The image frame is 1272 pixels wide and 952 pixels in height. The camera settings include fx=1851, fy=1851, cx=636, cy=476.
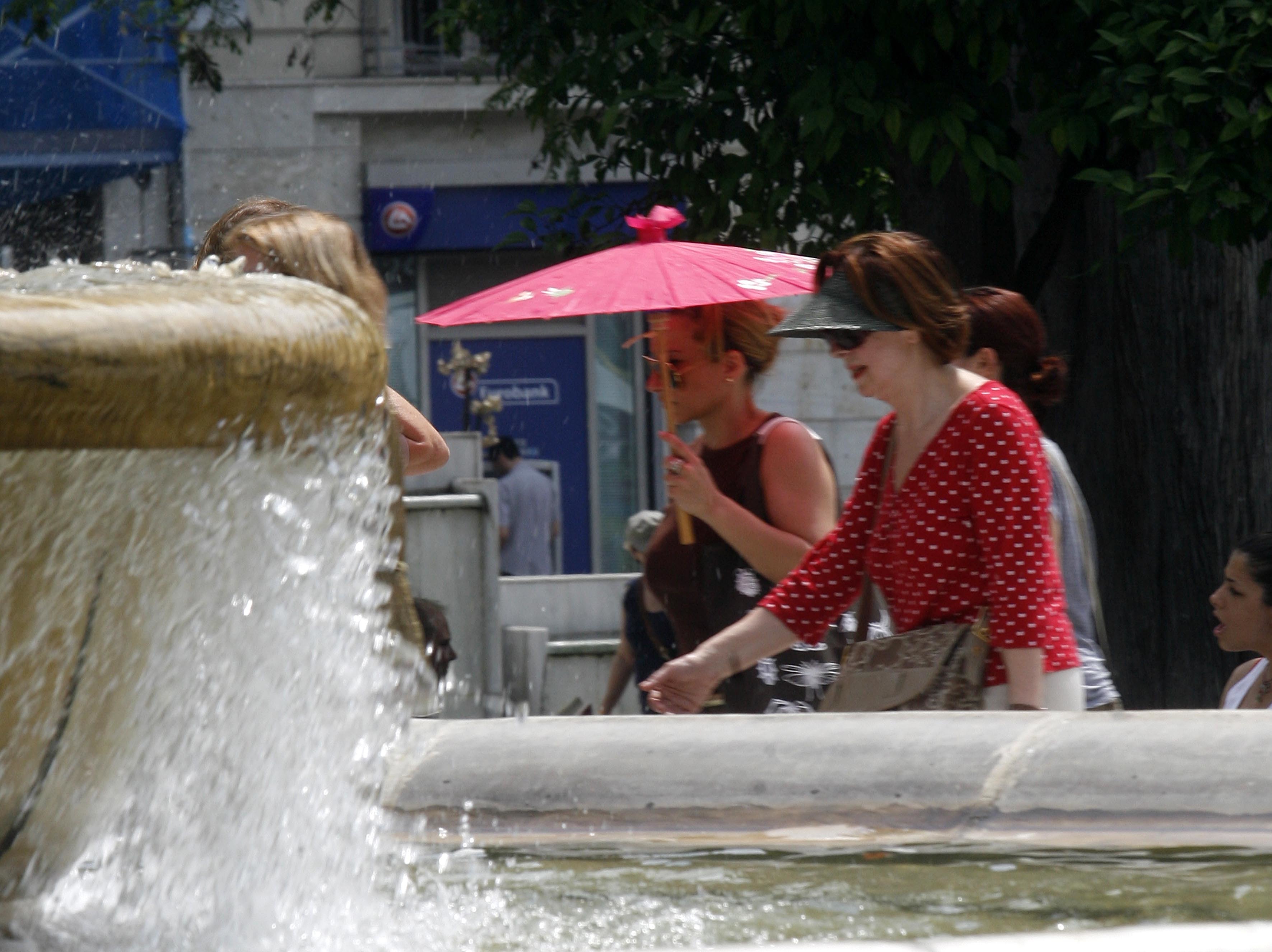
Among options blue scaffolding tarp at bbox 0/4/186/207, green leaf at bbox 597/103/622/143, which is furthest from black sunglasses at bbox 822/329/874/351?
blue scaffolding tarp at bbox 0/4/186/207

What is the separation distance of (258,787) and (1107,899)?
3.87 feet

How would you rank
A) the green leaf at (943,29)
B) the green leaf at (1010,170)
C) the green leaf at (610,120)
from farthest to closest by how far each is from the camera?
the green leaf at (610,120) → the green leaf at (1010,170) → the green leaf at (943,29)

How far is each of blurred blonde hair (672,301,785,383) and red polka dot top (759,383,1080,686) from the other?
0.85 m

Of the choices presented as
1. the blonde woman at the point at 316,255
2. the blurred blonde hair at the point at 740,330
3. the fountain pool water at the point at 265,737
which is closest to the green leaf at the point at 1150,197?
the blurred blonde hair at the point at 740,330

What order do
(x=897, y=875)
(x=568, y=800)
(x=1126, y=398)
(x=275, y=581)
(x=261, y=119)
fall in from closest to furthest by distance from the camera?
(x=275, y=581) → (x=897, y=875) → (x=568, y=800) → (x=1126, y=398) → (x=261, y=119)

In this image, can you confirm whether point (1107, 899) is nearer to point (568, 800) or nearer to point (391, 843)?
point (568, 800)

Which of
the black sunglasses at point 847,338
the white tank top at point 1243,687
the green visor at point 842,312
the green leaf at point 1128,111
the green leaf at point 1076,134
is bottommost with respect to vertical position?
the white tank top at point 1243,687

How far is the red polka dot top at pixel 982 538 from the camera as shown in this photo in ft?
9.41

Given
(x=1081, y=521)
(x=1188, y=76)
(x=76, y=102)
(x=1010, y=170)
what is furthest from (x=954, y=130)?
(x=76, y=102)

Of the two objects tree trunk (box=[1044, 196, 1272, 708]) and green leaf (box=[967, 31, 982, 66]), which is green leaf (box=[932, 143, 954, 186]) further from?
tree trunk (box=[1044, 196, 1272, 708])

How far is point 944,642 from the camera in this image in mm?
2998

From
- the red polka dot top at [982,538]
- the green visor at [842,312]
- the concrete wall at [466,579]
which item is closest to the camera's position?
the red polka dot top at [982,538]

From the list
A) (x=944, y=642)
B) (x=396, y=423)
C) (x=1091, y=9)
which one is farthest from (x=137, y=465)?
(x=1091, y=9)

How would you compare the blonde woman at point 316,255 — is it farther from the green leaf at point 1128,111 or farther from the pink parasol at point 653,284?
the green leaf at point 1128,111
